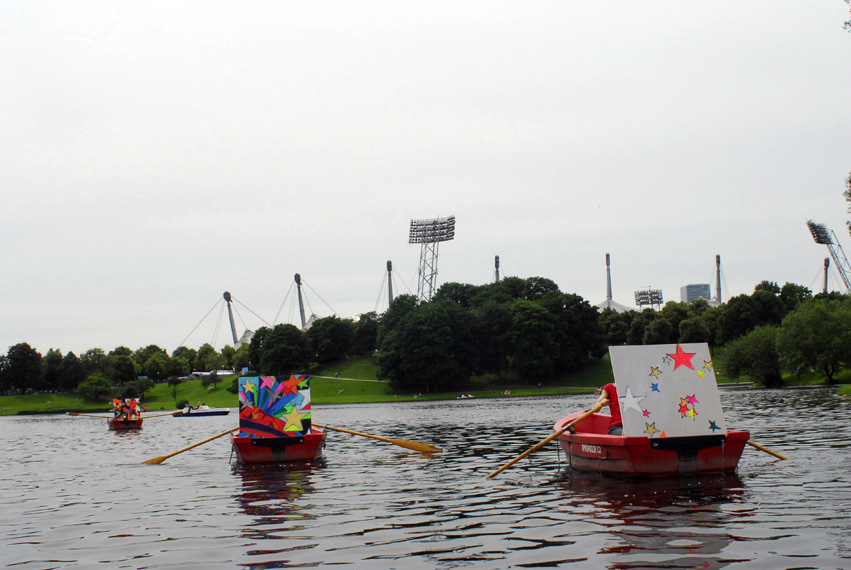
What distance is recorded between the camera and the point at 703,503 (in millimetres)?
14828

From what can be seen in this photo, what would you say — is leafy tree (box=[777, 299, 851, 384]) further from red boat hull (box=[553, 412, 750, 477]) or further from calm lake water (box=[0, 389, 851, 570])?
red boat hull (box=[553, 412, 750, 477])

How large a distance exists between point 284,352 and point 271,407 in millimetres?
116630

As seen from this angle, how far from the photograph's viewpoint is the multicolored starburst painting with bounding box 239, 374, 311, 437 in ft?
81.5

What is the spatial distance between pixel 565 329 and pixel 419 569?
121 meters

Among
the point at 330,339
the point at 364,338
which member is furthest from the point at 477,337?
the point at 330,339

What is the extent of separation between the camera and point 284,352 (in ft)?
457

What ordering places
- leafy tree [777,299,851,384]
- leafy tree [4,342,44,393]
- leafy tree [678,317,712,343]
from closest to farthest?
leafy tree [777,299,851,384], leafy tree [678,317,712,343], leafy tree [4,342,44,393]

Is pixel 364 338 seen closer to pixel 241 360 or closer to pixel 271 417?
pixel 241 360

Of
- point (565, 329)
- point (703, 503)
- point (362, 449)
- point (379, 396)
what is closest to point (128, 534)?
point (703, 503)

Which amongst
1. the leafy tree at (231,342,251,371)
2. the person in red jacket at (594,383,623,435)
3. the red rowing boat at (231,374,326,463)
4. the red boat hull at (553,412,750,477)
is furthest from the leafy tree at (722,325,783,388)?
the leafy tree at (231,342,251,371)

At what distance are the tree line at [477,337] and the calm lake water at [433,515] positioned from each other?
304 feet

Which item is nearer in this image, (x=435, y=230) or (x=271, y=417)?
(x=271, y=417)

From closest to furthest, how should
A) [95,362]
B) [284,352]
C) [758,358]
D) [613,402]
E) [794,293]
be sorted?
[613,402], [758,358], [284,352], [794,293], [95,362]

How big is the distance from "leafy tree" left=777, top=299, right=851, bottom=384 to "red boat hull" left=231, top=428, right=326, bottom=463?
217ft
